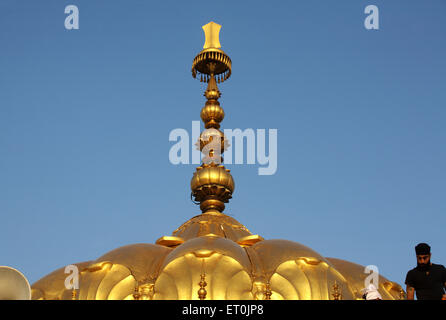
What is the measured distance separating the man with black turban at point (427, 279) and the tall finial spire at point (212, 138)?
47.8 feet

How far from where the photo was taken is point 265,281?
Answer: 17.8 metres

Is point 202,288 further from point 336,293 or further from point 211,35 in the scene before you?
point 211,35

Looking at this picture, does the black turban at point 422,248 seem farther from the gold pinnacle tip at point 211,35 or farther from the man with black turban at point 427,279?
the gold pinnacle tip at point 211,35

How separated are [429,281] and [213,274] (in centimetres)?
748

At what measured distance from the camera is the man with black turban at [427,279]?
1070 cm

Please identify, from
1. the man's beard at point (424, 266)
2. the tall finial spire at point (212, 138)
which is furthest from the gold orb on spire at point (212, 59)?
the man's beard at point (424, 266)

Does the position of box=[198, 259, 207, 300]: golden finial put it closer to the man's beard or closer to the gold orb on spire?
the man's beard

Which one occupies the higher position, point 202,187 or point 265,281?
point 202,187

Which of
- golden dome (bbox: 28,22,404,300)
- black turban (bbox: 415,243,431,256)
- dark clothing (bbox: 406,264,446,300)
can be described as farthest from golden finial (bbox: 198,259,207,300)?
black turban (bbox: 415,243,431,256)

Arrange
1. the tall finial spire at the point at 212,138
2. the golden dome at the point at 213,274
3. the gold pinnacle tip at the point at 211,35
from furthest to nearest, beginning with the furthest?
the gold pinnacle tip at the point at 211,35
the tall finial spire at the point at 212,138
the golden dome at the point at 213,274

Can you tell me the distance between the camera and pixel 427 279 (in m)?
10.8
